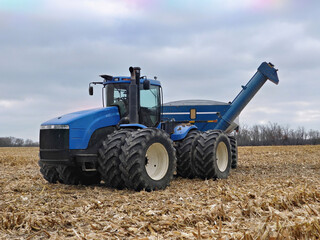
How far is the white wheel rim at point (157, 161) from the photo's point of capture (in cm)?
890

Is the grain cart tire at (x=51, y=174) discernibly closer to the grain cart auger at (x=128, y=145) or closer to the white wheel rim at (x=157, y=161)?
the grain cart auger at (x=128, y=145)

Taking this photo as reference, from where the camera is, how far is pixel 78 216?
19.5 feet

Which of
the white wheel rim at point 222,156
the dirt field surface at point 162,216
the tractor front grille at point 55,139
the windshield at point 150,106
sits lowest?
the dirt field surface at point 162,216

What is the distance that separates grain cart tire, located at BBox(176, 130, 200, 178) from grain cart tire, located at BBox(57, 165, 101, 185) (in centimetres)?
234

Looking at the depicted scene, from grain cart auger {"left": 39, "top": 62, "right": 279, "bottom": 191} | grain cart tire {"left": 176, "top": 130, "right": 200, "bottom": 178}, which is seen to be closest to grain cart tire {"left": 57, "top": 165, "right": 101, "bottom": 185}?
grain cart auger {"left": 39, "top": 62, "right": 279, "bottom": 191}

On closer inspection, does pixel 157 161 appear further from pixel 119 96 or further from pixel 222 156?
pixel 222 156

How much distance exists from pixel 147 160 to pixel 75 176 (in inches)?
89.3

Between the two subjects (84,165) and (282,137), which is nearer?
(84,165)

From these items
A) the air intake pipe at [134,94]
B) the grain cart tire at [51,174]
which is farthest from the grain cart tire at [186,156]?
the grain cart tire at [51,174]

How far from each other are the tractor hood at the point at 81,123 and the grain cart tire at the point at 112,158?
57cm

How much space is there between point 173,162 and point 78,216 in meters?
3.55

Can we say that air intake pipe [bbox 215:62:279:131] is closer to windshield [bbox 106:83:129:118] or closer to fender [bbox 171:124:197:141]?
fender [bbox 171:124:197:141]

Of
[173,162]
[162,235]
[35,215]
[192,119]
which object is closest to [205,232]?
[162,235]

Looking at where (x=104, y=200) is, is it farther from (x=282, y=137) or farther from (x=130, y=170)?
(x=282, y=137)
